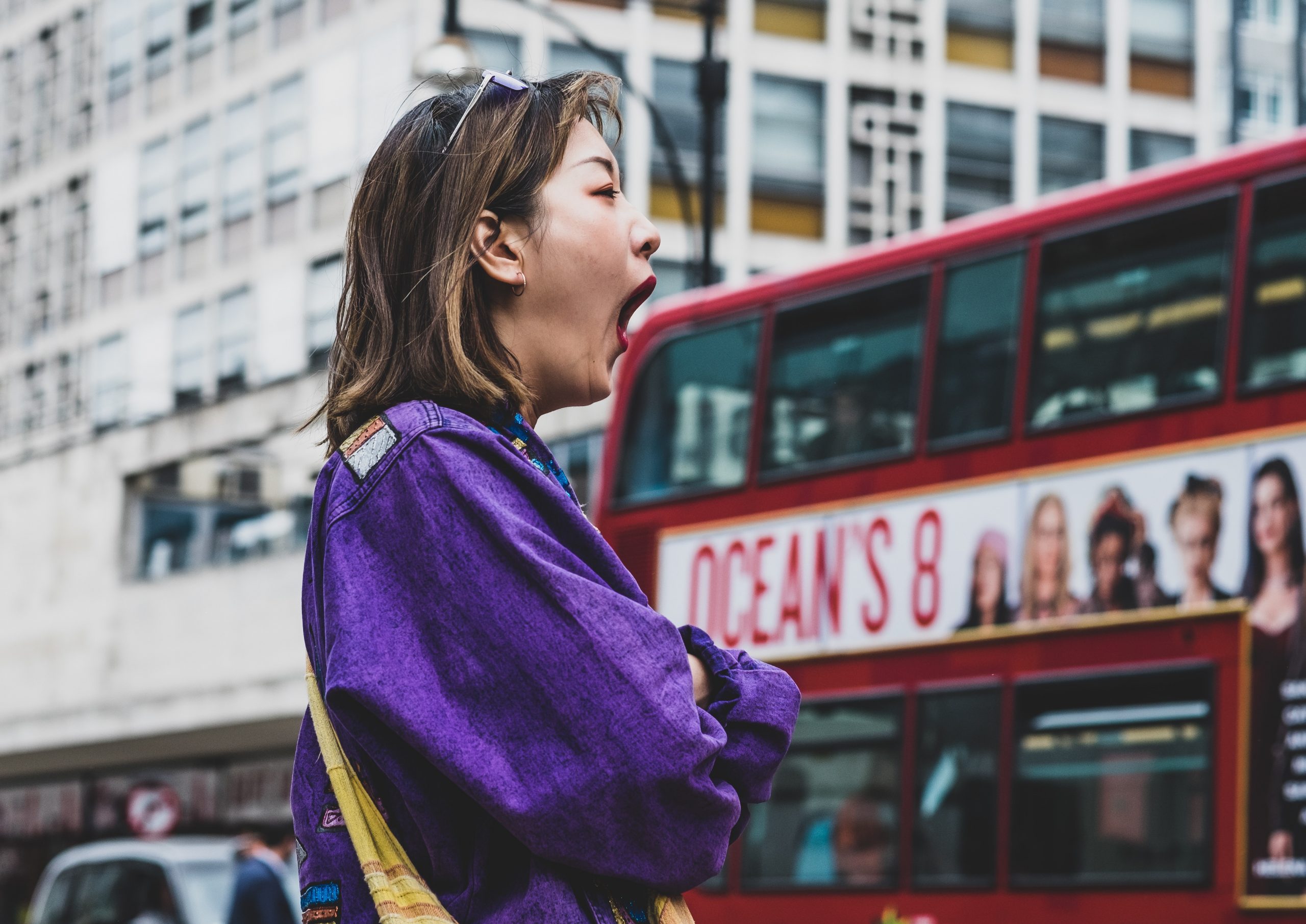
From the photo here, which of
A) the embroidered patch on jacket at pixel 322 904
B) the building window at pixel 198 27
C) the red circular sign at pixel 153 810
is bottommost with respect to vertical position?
the embroidered patch on jacket at pixel 322 904

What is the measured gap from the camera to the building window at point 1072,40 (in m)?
30.3

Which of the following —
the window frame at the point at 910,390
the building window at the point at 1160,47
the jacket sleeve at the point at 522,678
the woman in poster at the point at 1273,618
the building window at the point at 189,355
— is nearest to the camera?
the jacket sleeve at the point at 522,678

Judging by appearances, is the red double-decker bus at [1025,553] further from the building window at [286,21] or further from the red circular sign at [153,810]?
the building window at [286,21]

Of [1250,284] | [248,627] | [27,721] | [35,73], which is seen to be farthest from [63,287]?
[1250,284]

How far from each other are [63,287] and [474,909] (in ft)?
115

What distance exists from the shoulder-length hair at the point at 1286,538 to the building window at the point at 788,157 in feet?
67.7

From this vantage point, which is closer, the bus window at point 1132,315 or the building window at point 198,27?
the bus window at point 1132,315

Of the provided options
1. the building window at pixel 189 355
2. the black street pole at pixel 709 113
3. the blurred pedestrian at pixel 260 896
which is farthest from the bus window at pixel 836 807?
the building window at pixel 189 355

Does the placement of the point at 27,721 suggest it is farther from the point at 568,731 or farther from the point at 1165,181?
the point at 568,731

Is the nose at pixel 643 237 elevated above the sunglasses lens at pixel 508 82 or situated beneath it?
situated beneath

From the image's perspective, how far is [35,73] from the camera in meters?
36.7

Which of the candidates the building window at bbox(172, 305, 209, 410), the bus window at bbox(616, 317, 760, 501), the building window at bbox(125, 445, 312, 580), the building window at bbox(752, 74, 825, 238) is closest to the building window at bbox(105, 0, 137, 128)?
the building window at bbox(172, 305, 209, 410)

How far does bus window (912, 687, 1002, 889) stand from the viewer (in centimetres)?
882

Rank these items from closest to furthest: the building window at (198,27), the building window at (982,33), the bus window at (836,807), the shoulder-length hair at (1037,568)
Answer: the shoulder-length hair at (1037,568)
the bus window at (836,807)
the building window at (982,33)
the building window at (198,27)
